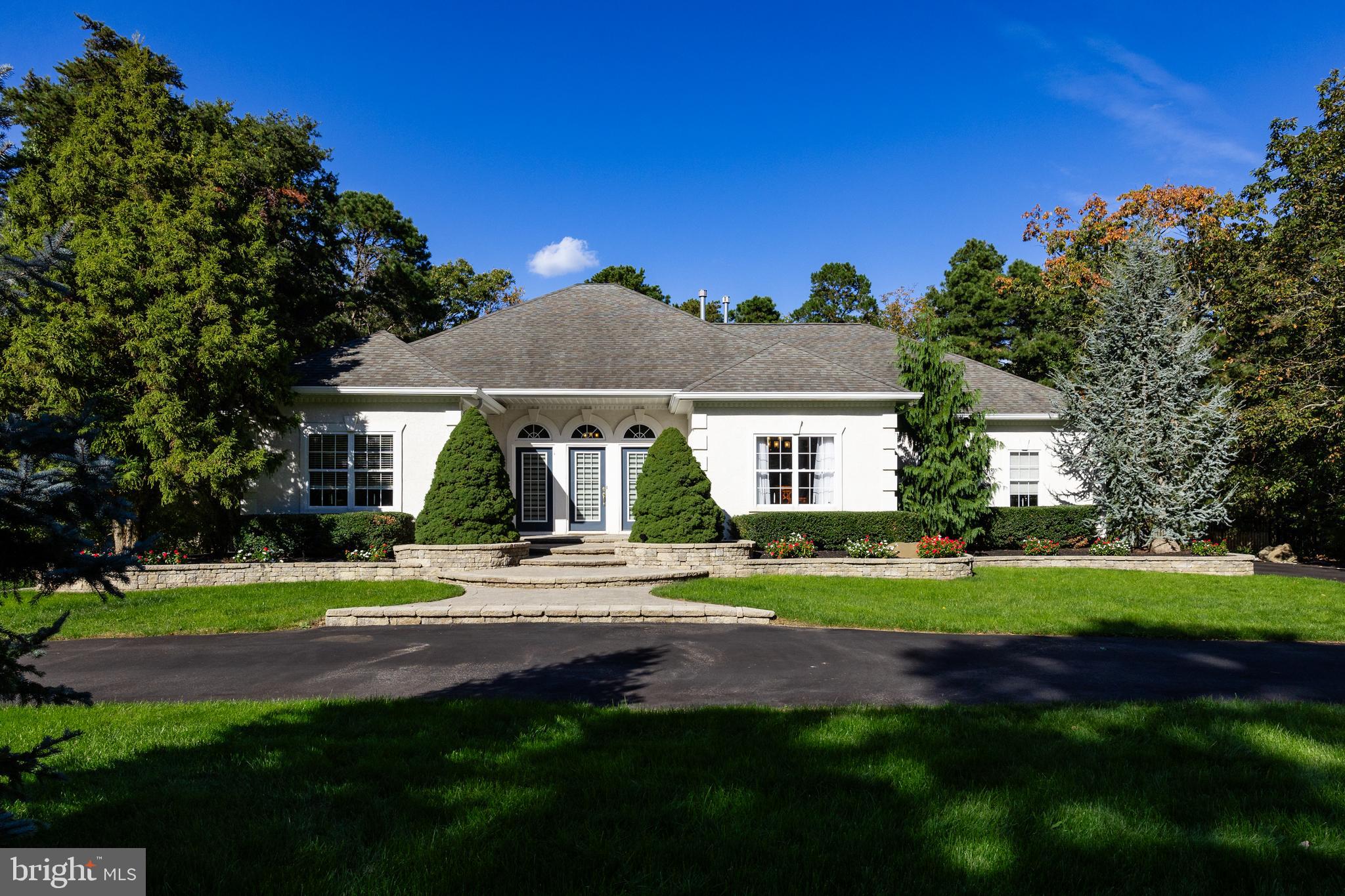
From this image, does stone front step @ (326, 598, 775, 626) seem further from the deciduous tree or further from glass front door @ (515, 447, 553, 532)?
the deciduous tree

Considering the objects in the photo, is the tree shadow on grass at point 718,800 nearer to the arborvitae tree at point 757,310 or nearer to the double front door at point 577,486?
the double front door at point 577,486

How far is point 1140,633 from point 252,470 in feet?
53.0

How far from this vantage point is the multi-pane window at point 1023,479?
18.8 m

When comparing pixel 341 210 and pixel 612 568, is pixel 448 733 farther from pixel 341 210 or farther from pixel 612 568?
pixel 341 210

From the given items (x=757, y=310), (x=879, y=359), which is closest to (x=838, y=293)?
A: (x=757, y=310)

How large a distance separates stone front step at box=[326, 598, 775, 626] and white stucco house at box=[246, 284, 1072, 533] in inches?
256

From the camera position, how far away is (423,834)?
3.47 meters

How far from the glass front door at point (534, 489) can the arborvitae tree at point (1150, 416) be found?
520 inches

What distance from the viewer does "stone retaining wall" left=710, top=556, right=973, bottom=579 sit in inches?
533

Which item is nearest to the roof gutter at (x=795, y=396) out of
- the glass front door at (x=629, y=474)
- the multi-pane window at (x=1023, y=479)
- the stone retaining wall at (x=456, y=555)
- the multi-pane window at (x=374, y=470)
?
the glass front door at (x=629, y=474)

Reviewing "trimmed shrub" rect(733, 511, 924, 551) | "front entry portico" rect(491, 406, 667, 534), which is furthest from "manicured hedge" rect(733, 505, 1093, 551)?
"front entry portico" rect(491, 406, 667, 534)

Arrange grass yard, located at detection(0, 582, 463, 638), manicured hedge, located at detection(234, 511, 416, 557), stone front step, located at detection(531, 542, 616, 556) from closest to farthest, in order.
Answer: grass yard, located at detection(0, 582, 463, 638)
manicured hedge, located at detection(234, 511, 416, 557)
stone front step, located at detection(531, 542, 616, 556)

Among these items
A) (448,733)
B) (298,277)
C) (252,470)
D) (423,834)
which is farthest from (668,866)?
(298,277)

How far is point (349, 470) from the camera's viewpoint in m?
16.0
